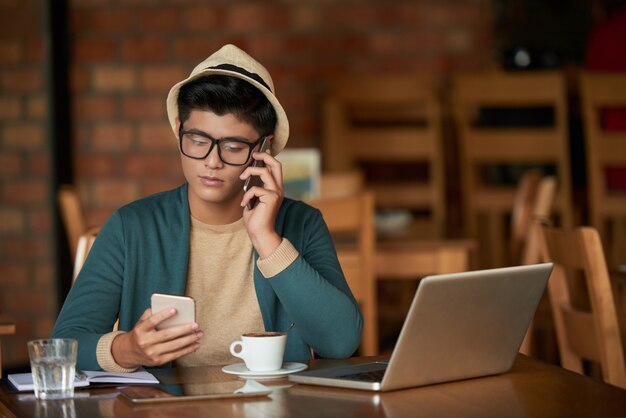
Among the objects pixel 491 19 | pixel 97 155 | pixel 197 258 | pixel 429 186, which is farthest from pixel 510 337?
pixel 491 19

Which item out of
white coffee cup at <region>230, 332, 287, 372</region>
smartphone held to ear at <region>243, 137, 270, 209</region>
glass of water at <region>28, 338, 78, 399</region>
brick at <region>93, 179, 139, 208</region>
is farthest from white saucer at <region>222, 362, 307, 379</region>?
brick at <region>93, 179, 139, 208</region>

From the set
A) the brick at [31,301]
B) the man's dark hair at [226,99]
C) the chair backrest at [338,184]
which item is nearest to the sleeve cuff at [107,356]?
the man's dark hair at [226,99]

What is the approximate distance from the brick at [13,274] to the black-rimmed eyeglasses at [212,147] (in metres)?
2.69

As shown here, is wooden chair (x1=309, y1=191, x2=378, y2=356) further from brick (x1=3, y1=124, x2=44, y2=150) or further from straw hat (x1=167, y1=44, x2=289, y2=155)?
brick (x1=3, y1=124, x2=44, y2=150)

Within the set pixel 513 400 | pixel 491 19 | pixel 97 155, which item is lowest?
pixel 513 400

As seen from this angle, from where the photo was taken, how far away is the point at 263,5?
4.96m

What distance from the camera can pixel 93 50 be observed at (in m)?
4.77

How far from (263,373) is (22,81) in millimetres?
3094

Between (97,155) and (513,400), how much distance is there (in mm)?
3509

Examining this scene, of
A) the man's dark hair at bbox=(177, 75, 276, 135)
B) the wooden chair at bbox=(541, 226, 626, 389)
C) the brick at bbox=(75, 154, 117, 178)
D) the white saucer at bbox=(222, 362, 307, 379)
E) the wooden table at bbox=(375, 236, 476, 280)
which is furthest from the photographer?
the brick at bbox=(75, 154, 117, 178)

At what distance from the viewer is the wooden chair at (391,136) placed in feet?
15.5

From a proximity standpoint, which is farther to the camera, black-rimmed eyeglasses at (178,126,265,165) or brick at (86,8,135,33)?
brick at (86,8,135,33)

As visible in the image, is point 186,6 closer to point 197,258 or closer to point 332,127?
point 332,127

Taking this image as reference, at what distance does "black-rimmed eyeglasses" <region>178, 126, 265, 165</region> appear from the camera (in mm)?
1984
